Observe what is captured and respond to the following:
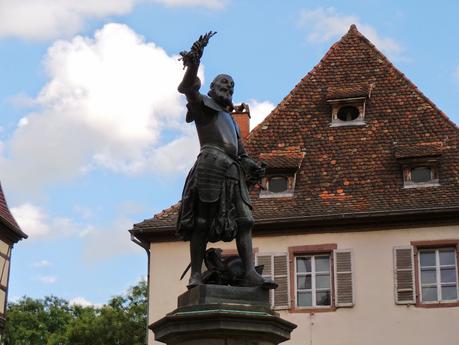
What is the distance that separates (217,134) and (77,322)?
36.0m

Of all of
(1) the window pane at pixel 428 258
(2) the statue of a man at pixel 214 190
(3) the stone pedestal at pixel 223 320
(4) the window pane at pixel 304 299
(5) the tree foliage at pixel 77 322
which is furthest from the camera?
(5) the tree foliage at pixel 77 322

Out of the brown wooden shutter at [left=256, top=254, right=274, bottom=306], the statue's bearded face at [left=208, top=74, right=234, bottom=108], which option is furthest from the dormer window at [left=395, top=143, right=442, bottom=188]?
the statue's bearded face at [left=208, top=74, right=234, bottom=108]

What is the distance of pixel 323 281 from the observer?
22.4 m

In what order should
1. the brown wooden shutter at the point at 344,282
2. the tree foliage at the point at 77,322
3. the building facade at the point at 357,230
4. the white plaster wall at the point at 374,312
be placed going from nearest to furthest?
the white plaster wall at the point at 374,312 < the building facade at the point at 357,230 < the brown wooden shutter at the point at 344,282 < the tree foliage at the point at 77,322

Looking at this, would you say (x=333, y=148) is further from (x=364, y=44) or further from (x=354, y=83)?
(x=364, y=44)

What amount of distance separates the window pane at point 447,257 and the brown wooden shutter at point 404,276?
0.70 meters

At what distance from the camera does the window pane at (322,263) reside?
73.7ft

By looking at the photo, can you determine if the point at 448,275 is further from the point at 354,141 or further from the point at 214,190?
the point at 214,190

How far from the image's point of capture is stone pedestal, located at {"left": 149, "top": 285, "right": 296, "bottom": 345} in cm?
770

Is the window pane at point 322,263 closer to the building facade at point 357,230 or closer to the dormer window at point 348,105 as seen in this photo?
the building facade at point 357,230

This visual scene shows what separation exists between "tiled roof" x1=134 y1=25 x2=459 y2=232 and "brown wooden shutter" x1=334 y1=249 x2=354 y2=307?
115 cm

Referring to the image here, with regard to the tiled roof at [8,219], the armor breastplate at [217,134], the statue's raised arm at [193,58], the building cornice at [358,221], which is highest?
the tiled roof at [8,219]

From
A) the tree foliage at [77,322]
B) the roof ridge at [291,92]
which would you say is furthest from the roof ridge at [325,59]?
the tree foliage at [77,322]

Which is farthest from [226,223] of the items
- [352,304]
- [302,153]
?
[302,153]
